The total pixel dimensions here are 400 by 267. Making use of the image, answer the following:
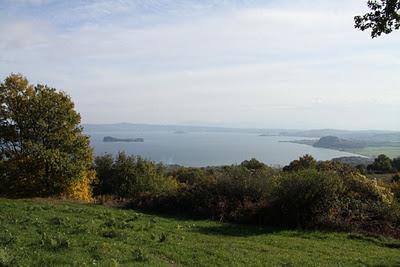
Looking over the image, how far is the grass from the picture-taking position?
12.3 metres

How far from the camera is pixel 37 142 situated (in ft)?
134

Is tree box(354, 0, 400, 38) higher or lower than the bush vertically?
higher

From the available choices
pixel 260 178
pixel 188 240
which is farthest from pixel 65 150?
pixel 188 240

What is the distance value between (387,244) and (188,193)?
1275cm

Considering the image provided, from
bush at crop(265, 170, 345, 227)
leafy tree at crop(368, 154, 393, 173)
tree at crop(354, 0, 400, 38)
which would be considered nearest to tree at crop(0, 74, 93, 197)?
bush at crop(265, 170, 345, 227)

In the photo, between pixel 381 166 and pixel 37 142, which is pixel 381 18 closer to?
pixel 37 142

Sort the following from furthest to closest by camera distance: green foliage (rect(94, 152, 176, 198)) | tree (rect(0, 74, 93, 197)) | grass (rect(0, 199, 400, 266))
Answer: green foliage (rect(94, 152, 176, 198))
tree (rect(0, 74, 93, 197))
grass (rect(0, 199, 400, 266))

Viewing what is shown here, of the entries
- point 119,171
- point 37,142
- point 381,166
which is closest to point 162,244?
point 37,142

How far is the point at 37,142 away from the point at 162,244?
28744mm

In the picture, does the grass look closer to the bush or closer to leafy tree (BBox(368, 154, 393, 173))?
the bush

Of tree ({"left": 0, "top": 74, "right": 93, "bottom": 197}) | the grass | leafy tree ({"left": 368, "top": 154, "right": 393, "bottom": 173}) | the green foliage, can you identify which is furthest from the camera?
leafy tree ({"left": 368, "top": 154, "right": 393, "bottom": 173})

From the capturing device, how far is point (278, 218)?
25.0m

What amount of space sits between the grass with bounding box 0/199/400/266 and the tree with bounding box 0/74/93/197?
16730mm

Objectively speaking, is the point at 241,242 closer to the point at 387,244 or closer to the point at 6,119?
the point at 387,244
